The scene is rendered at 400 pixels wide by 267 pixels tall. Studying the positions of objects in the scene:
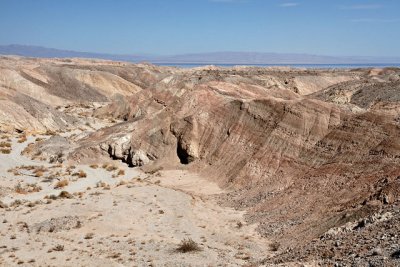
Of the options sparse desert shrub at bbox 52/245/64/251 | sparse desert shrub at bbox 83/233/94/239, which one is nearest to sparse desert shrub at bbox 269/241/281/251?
sparse desert shrub at bbox 83/233/94/239

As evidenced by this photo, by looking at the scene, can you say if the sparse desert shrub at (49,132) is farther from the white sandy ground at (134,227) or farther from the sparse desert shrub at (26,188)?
the sparse desert shrub at (26,188)

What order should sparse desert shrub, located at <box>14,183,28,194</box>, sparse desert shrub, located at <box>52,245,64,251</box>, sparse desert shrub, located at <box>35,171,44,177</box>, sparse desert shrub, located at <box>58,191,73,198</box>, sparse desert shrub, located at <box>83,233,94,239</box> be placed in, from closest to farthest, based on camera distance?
sparse desert shrub, located at <box>52,245,64,251</box>, sparse desert shrub, located at <box>83,233,94,239</box>, sparse desert shrub, located at <box>58,191,73,198</box>, sparse desert shrub, located at <box>14,183,28,194</box>, sparse desert shrub, located at <box>35,171,44,177</box>

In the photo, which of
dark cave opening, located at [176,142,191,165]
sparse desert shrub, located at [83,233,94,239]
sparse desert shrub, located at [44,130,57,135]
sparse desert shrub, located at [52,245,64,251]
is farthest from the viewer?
sparse desert shrub, located at [44,130,57,135]

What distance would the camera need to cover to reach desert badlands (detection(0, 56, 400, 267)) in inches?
676

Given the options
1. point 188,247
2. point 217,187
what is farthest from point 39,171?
point 188,247

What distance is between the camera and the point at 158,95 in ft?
165

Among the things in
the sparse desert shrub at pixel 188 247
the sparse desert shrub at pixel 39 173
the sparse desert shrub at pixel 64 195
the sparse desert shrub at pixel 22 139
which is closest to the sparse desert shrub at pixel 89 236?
the sparse desert shrub at pixel 188 247

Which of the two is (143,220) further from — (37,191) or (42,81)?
(42,81)

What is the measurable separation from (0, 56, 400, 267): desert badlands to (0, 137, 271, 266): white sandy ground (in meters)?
0.07

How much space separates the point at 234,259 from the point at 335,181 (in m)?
7.20

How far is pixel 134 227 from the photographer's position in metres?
20.8

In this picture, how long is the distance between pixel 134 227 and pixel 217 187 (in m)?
6.98

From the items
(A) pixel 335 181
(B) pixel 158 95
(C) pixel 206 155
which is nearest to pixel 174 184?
(C) pixel 206 155

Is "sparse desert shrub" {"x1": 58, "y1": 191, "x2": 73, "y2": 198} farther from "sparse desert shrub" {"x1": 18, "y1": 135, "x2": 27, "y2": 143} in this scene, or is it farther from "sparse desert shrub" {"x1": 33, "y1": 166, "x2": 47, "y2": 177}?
"sparse desert shrub" {"x1": 18, "y1": 135, "x2": 27, "y2": 143}
